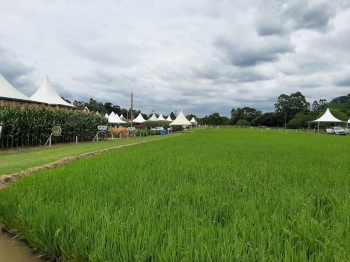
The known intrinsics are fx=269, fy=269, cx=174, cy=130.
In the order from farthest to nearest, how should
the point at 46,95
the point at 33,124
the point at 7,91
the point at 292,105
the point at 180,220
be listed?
the point at 292,105, the point at 46,95, the point at 7,91, the point at 33,124, the point at 180,220

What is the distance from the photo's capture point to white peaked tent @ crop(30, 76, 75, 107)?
95.5ft

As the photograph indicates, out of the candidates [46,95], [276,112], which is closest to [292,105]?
[276,112]

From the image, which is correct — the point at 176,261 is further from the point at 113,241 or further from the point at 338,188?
the point at 338,188

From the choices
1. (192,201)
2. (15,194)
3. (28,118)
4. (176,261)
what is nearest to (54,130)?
(28,118)

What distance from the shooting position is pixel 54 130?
1722cm

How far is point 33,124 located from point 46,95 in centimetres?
1525

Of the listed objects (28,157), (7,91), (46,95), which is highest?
(46,95)

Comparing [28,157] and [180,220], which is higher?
[180,220]

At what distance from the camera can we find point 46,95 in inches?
1166

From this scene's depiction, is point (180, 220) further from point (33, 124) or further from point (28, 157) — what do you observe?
point (33, 124)

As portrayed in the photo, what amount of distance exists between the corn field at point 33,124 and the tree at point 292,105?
103 m

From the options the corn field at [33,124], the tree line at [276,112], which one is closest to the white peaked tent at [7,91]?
the corn field at [33,124]

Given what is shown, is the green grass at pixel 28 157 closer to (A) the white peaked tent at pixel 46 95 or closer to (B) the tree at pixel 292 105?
(A) the white peaked tent at pixel 46 95

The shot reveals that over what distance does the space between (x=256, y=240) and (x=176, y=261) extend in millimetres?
839
